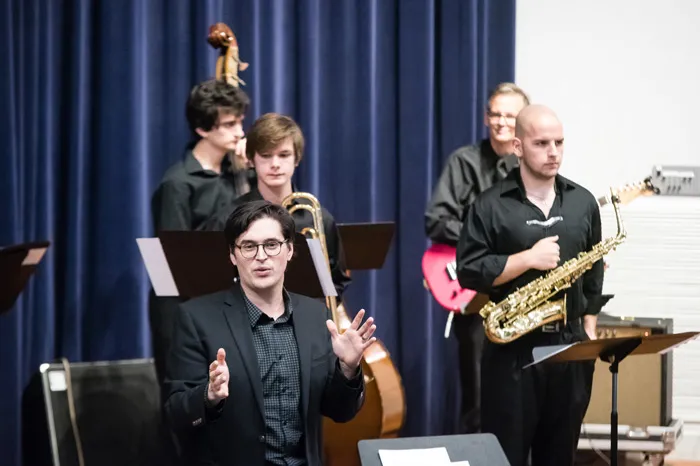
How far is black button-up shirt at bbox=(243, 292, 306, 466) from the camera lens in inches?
102

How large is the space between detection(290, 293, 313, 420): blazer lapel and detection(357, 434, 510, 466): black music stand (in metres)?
0.22

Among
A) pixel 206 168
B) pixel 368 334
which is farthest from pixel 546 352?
pixel 206 168

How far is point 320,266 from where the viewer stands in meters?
3.21

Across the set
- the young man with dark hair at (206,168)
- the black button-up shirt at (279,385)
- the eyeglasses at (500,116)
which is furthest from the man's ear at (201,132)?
the black button-up shirt at (279,385)

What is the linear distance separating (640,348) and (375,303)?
221 centimetres

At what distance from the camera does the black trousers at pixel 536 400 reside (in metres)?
3.30

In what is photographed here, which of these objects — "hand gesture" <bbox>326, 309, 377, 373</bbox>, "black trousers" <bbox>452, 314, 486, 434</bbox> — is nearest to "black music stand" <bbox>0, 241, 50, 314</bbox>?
"hand gesture" <bbox>326, 309, 377, 373</bbox>

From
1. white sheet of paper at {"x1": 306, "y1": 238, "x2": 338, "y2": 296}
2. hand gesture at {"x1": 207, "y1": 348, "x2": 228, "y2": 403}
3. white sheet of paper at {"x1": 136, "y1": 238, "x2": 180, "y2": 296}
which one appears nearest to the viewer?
hand gesture at {"x1": 207, "y1": 348, "x2": 228, "y2": 403}

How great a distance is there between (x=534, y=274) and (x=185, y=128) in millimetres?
1992

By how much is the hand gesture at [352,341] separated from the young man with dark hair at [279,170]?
1063 mm

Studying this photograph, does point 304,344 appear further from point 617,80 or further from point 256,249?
point 617,80

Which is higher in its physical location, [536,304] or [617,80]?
[617,80]

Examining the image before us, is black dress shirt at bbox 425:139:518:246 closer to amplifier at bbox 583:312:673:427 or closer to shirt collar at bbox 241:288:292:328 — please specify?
amplifier at bbox 583:312:673:427

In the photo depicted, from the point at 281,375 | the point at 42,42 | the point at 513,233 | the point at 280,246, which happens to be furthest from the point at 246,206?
the point at 42,42
